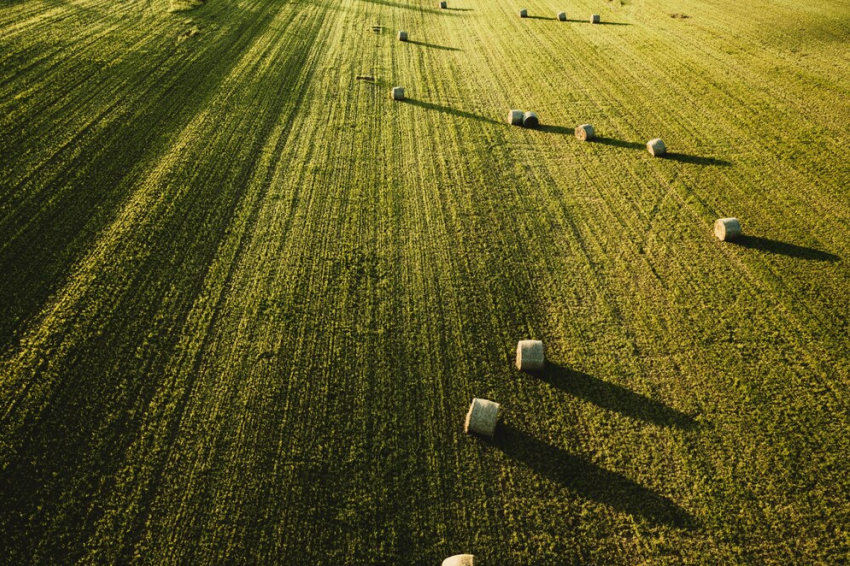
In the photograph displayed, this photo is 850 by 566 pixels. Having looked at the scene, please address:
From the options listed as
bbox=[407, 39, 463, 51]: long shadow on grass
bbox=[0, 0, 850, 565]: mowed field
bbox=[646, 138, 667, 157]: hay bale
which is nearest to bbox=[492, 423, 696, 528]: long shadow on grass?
bbox=[0, 0, 850, 565]: mowed field

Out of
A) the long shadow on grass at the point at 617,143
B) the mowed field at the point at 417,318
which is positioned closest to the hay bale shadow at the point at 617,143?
the long shadow on grass at the point at 617,143

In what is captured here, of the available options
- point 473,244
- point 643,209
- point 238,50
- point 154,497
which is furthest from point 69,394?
point 238,50

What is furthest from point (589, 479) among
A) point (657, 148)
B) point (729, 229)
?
point (657, 148)

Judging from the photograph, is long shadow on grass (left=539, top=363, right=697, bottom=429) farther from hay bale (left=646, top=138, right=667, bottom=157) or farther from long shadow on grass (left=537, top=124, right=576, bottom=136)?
long shadow on grass (left=537, top=124, right=576, bottom=136)

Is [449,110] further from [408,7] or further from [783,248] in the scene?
[408,7]

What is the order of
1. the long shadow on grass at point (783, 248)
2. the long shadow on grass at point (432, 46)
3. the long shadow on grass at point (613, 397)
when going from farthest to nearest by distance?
the long shadow on grass at point (432, 46) → the long shadow on grass at point (783, 248) → the long shadow on grass at point (613, 397)

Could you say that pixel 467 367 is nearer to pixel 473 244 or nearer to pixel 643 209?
pixel 473 244

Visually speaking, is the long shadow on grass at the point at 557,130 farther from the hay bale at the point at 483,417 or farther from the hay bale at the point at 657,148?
the hay bale at the point at 483,417
